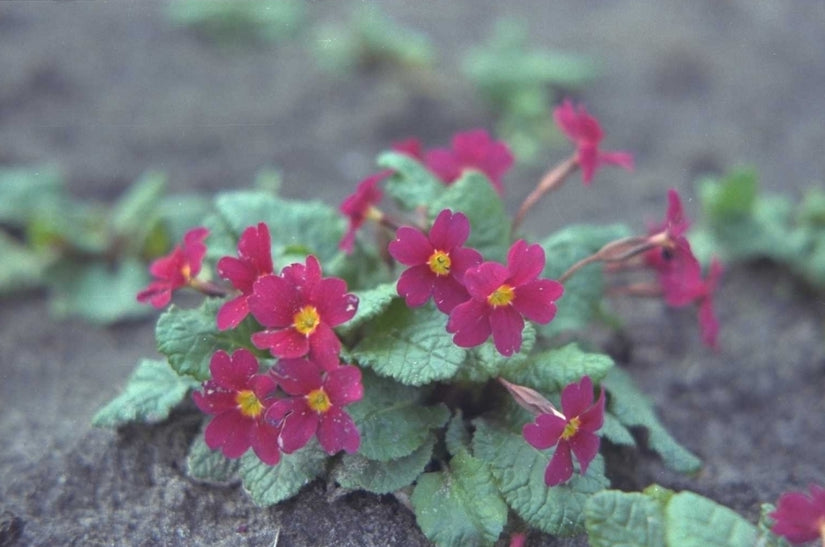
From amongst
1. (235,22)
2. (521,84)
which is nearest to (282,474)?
(521,84)

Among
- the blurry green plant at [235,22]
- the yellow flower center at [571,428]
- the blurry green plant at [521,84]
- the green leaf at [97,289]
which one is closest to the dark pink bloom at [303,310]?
the yellow flower center at [571,428]

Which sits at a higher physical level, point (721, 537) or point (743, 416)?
point (721, 537)

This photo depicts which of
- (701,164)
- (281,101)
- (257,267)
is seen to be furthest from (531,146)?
(257,267)

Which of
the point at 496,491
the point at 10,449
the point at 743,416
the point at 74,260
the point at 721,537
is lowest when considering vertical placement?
the point at 74,260

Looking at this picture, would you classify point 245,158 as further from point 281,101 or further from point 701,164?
point 701,164

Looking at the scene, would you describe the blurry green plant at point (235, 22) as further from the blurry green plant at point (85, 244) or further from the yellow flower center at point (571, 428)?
the yellow flower center at point (571, 428)

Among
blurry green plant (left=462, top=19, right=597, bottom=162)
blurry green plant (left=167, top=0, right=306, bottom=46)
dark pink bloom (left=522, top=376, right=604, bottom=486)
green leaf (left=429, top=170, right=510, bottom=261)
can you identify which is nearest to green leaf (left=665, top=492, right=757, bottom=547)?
dark pink bloom (left=522, top=376, right=604, bottom=486)

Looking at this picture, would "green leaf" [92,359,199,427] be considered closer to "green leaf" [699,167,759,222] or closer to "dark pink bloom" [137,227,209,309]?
"dark pink bloom" [137,227,209,309]

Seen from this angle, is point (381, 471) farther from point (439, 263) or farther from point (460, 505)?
point (439, 263)
